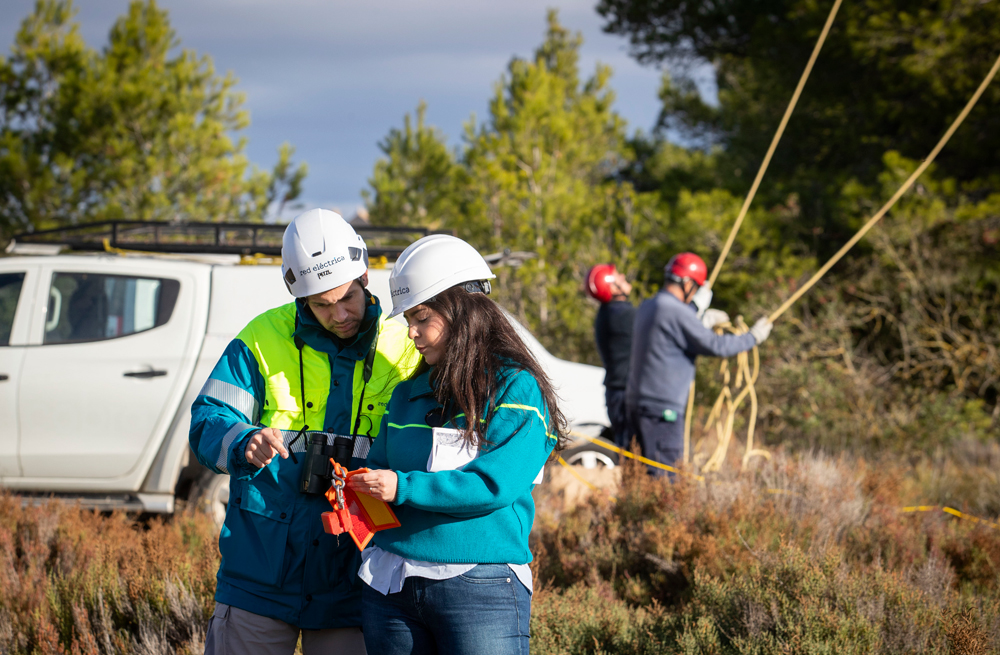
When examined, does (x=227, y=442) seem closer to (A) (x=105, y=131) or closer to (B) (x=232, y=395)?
(B) (x=232, y=395)

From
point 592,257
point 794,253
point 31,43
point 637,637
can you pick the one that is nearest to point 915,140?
point 794,253

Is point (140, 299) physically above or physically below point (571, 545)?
above

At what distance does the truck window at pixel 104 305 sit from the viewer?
5098 mm

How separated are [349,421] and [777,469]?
4068 mm

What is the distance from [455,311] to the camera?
196 centimetres

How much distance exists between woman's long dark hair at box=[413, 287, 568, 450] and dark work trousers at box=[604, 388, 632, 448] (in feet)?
12.2

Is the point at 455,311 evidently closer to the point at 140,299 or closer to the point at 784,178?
the point at 140,299

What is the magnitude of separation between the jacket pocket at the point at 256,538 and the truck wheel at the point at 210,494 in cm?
291

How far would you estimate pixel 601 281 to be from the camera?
5.91 m

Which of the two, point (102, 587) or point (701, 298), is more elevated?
point (701, 298)

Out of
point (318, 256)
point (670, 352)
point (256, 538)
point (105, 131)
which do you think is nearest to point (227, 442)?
point (256, 538)

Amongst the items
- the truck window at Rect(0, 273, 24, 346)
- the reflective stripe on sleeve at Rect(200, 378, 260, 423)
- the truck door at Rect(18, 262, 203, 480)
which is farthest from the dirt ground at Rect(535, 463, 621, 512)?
the truck window at Rect(0, 273, 24, 346)

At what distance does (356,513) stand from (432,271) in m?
0.62

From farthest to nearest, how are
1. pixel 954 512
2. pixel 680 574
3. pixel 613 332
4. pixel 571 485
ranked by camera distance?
pixel 613 332
pixel 571 485
pixel 954 512
pixel 680 574
